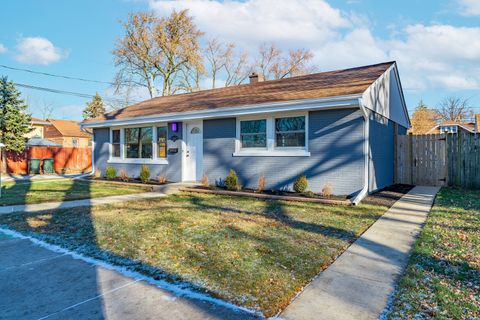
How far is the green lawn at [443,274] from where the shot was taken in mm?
2730

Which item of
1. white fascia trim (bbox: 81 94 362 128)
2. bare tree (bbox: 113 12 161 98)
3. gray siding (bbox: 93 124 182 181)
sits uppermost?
bare tree (bbox: 113 12 161 98)

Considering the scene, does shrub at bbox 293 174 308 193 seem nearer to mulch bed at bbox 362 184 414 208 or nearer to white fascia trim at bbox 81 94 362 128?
mulch bed at bbox 362 184 414 208

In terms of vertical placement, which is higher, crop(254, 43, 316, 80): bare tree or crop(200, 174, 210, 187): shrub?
crop(254, 43, 316, 80): bare tree

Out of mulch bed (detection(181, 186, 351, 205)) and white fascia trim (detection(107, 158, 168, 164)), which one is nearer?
mulch bed (detection(181, 186, 351, 205))

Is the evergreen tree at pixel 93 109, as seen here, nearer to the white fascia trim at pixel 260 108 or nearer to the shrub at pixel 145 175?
the white fascia trim at pixel 260 108

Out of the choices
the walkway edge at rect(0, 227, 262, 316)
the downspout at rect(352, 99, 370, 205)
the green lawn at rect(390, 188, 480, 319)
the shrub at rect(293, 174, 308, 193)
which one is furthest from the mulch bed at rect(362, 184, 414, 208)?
the walkway edge at rect(0, 227, 262, 316)

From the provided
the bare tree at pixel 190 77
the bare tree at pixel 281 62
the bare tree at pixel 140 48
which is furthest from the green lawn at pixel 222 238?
the bare tree at pixel 281 62

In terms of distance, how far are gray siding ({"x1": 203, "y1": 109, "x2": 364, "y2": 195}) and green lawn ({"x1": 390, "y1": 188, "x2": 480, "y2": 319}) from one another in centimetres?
278

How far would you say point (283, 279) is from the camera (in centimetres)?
337

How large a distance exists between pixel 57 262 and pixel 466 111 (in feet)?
196

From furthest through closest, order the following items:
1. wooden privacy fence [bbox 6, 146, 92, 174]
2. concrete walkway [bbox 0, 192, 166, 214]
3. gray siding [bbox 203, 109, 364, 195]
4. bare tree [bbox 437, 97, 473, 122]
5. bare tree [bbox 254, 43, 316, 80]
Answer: bare tree [bbox 437, 97, 473, 122], bare tree [bbox 254, 43, 316, 80], wooden privacy fence [bbox 6, 146, 92, 174], gray siding [bbox 203, 109, 364, 195], concrete walkway [bbox 0, 192, 166, 214]

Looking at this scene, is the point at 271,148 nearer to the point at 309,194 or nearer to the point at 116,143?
the point at 309,194

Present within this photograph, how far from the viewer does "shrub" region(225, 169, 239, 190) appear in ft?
33.8

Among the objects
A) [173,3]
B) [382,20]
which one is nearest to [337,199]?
[382,20]
